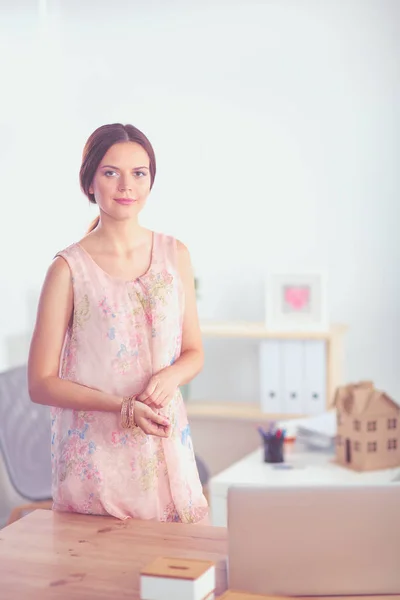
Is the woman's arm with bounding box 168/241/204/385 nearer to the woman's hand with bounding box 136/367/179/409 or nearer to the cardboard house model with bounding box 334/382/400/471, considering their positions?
the woman's hand with bounding box 136/367/179/409

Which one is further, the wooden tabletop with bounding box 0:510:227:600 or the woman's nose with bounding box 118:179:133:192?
the woman's nose with bounding box 118:179:133:192

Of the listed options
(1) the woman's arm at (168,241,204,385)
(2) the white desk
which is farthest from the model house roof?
(1) the woman's arm at (168,241,204,385)

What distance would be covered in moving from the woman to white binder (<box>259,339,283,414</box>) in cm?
265

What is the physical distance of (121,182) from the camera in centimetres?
206

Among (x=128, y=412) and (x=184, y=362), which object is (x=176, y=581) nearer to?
(x=128, y=412)

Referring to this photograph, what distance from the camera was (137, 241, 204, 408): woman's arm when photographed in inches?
79.0

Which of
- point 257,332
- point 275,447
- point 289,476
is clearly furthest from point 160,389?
point 257,332

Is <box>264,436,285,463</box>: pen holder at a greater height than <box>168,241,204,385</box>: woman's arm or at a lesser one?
lesser

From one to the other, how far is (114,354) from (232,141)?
317cm

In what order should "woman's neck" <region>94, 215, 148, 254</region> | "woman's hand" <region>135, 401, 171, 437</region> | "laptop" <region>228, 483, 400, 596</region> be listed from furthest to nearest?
"woman's neck" <region>94, 215, 148, 254</region>, "woman's hand" <region>135, 401, 171, 437</region>, "laptop" <region>228, 483, 400, 596</region>

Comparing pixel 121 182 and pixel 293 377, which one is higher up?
pixel 121 182

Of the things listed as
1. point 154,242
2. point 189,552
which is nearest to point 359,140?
point 154,242

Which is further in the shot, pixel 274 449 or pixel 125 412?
pixel 274 449

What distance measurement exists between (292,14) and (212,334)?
164cm
